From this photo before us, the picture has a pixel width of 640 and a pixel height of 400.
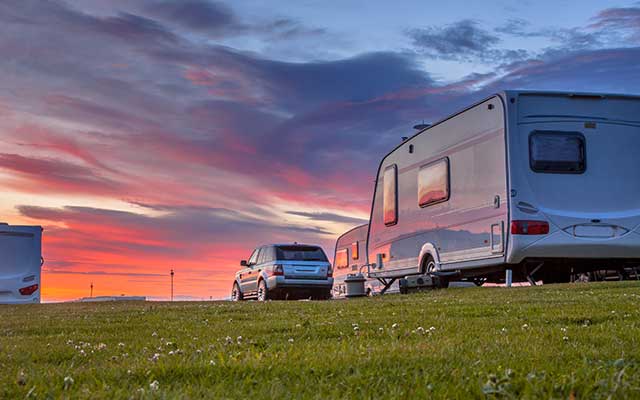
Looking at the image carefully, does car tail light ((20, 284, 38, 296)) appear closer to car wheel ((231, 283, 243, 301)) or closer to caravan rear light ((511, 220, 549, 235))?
car wheel ((231, 283, 243, 301))

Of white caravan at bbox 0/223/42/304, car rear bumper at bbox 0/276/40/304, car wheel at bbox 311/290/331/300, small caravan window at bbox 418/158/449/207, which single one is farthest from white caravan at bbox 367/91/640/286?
car rear bumper at bbox 0/276/40/304

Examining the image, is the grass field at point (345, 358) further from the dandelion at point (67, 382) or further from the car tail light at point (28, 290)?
the car tail light at point (28, 290)

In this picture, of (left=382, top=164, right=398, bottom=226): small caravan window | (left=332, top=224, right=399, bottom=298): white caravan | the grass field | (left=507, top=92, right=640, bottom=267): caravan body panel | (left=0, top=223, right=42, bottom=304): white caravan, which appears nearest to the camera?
the grass field

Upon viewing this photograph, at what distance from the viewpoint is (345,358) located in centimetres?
564

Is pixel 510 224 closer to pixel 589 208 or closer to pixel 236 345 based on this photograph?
pixel 589 208

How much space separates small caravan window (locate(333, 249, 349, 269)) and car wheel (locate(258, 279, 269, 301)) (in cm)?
526

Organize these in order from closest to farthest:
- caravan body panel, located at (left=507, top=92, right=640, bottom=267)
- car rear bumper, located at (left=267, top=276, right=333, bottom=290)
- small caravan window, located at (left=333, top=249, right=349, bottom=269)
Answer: caravan body panel, located at (left=507, top=92, right=640, bottom=267) → car rear bumper, located at (left=267, top=276, right=333, bottom=290) → small caravan window, located at (left=333, top=249, right=349, bottom=269)

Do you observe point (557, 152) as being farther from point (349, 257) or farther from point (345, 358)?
point (349, 257)

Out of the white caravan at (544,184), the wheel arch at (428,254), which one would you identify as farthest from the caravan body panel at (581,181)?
the wheel arch at (428,254)

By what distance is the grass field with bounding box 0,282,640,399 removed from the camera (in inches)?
180

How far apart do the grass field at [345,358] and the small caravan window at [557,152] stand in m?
6.46

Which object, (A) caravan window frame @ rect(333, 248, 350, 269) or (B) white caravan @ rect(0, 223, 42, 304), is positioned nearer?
(B) white caravan @ rect(0, 223, 42, 304)

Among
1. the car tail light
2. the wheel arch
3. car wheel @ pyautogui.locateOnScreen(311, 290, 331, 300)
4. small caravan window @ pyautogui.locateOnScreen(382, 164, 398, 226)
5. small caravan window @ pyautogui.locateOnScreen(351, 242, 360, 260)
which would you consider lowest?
car wheel @ pyautogui.locateOnScreen(311, 290, 331, 300)

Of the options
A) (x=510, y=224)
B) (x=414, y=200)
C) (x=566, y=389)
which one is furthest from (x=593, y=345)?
(x=414, y=200)
